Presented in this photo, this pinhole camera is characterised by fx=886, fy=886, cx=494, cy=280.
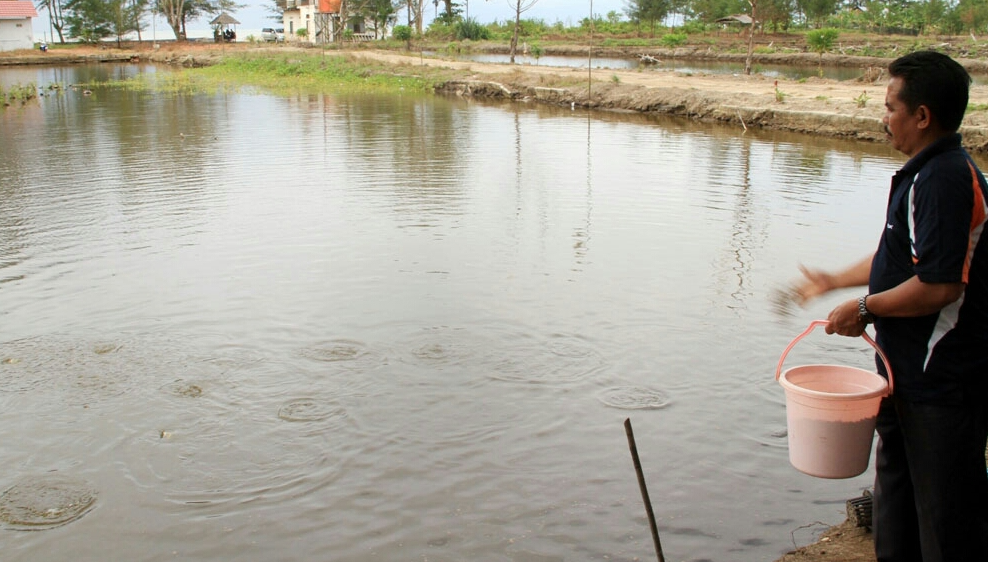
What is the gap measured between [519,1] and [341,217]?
34796 millimetres

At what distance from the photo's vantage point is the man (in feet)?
8.08

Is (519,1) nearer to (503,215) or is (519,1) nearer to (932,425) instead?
(503,215)

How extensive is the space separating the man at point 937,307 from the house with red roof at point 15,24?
Answer: 212ft

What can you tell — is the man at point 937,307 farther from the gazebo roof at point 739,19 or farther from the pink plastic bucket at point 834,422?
the gazebo roof at point 739,19

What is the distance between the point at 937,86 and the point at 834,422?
105 centimetres

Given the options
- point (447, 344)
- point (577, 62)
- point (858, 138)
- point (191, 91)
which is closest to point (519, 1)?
point (577, 62)

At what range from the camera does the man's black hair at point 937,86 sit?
101 inches

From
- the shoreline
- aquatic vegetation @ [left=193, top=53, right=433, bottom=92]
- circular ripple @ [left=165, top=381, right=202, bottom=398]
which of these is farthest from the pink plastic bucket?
aquatic vegetation @ [left=193, top=53, right=433, bottom=92]

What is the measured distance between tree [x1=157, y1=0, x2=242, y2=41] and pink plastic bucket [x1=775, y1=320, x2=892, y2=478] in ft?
230

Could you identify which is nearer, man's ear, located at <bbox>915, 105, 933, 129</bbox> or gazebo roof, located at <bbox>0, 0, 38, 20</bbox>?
man's ear, located at <bbox>915, 105, 933, 129</bbox>

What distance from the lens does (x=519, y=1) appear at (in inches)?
1672

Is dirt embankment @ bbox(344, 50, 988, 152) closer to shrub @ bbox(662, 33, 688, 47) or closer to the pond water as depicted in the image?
the pond water

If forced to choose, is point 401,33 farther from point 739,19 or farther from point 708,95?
point 708,95

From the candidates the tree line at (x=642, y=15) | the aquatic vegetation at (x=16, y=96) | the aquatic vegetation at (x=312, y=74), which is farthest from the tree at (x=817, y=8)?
the aquatic vegetation at (x=16, y=96)
